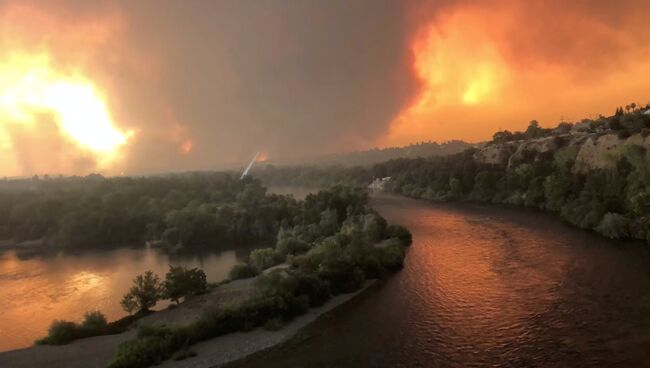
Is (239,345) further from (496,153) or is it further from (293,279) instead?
(496,153)

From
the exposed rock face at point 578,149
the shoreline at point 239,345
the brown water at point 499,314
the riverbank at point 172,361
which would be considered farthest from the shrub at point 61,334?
the exposed rock face at point 578,149

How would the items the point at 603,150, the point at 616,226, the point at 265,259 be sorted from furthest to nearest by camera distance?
the point at 603,150 < the point at 616,226 < the point at 265,259

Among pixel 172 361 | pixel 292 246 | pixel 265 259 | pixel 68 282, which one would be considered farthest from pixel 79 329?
pixel 292 246

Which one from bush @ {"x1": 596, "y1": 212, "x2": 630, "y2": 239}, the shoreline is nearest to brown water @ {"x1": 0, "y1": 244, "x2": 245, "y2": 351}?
the shoreline

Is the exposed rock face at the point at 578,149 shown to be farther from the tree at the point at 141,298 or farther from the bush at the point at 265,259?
the tree at the point at 141,298

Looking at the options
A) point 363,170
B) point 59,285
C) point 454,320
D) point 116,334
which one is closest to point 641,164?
point 454,320

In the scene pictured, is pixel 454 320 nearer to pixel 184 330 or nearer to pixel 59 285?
pixel 184 330

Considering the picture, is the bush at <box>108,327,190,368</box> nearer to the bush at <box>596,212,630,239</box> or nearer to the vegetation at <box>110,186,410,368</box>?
the vegetation at <box>110,186,410,368</box>
